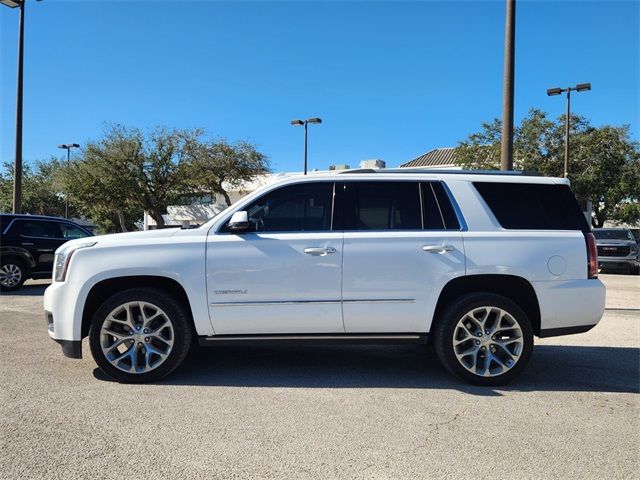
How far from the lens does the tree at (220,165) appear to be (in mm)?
32500

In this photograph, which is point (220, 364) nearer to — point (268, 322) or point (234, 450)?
point (268, 322)

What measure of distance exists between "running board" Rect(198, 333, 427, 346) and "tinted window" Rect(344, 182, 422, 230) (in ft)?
3.26

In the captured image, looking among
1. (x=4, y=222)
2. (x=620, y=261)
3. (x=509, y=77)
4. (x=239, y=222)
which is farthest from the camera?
(x=620, y=261)

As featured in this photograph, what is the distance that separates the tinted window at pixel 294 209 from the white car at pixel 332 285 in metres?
0.02

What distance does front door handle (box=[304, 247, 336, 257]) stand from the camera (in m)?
4.62

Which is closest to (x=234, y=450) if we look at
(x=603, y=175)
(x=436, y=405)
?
(x=436, y=405)

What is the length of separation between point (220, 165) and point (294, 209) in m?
29.1

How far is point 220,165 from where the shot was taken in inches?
1298

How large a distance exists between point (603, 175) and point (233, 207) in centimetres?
2969

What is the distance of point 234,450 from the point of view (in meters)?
3.35

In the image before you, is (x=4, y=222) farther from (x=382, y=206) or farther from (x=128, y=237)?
(x=382, y=206)

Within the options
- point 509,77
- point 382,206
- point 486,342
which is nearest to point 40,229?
point 382,206

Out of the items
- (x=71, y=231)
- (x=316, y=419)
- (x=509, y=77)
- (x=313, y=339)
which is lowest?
(x=316, y=419)

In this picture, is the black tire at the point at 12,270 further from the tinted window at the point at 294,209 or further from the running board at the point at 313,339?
the tinted window at the point at 294,209
